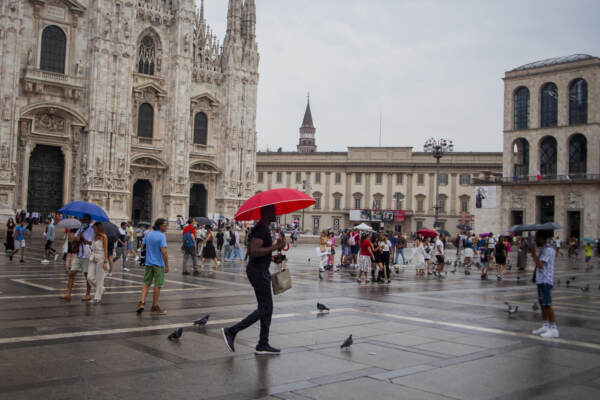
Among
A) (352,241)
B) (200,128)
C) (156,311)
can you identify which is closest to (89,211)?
(156,311)

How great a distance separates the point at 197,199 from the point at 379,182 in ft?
122

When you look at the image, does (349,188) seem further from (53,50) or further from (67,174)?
(53,50)

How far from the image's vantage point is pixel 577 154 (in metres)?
54.8

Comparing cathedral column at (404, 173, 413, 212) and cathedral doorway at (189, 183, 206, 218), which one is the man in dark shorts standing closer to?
cathedral doorway at (189, 183, 206, 218)

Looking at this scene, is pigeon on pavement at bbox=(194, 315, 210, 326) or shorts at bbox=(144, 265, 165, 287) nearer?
pigeon on pavement at bbox=(194, 315, 210, 326)

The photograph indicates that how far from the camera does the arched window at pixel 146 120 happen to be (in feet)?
142

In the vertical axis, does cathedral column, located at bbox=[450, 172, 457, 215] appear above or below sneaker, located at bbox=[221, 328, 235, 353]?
above

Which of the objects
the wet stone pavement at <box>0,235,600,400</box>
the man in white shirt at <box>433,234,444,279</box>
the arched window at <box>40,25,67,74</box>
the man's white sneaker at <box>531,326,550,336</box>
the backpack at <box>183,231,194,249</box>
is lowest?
the wet stone pavement at <box>0,235,600,400</box>

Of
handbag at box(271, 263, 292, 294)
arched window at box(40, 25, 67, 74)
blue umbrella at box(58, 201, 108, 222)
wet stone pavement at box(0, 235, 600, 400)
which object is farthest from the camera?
arched window at box(40, 25, 67, 74)

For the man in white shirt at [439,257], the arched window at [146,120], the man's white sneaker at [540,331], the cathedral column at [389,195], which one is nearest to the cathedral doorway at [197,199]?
the arched window at [146,120]

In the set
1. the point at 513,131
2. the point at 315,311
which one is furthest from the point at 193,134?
the point at 315,311

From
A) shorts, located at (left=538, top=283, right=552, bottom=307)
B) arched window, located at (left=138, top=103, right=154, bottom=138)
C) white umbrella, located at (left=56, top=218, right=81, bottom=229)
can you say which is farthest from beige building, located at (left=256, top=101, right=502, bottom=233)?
shorts, located at (left=538, top=283, right=552, bottom=307)

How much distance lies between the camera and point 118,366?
6258mm

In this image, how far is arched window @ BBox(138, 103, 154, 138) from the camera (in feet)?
142
